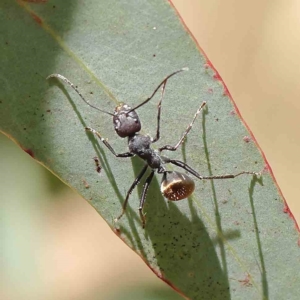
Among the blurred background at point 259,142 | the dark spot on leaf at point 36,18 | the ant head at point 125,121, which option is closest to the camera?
the dark spot on leaf at point 36,18

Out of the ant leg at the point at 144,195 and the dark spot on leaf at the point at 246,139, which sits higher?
the dark spot on leaf at the point at 246,139

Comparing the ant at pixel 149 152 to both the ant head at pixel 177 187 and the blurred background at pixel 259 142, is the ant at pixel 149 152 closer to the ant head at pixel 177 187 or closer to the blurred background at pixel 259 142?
the ant head at pixel 177 187

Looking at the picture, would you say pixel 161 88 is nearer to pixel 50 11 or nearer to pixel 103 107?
pixel 103 107

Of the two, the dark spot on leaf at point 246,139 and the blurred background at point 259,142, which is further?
the blurred background at point 259,142

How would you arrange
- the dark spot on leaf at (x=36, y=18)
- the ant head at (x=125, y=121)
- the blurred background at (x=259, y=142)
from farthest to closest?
the blurred background at (x=259, y=142)
the ant head at (x=125, y=121)
the dark spot on leaf at (x=36, y=18)

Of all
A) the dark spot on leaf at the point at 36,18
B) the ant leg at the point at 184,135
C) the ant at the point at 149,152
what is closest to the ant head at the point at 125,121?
the ant at the point at 149,152
